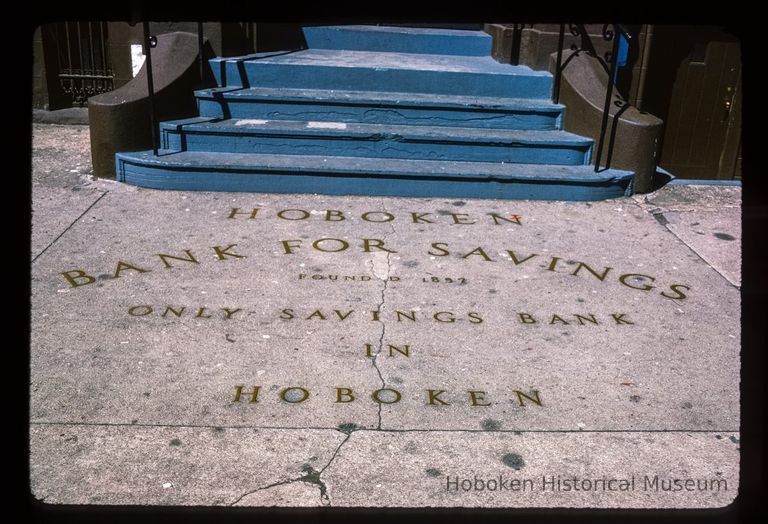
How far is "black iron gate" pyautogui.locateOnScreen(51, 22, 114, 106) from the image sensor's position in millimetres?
8594

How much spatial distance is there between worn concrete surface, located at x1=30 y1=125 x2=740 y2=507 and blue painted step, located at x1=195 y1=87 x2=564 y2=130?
1.46 meters

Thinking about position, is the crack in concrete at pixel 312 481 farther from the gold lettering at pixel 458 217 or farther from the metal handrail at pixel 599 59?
the metal handrail at pixel 599 59

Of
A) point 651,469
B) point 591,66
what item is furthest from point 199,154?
point 651,469

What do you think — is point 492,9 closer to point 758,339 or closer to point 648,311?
point 758,339

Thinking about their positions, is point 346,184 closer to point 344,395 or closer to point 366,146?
point 366,146

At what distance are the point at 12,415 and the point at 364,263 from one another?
3.69 meters

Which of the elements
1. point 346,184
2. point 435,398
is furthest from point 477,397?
point 346,184

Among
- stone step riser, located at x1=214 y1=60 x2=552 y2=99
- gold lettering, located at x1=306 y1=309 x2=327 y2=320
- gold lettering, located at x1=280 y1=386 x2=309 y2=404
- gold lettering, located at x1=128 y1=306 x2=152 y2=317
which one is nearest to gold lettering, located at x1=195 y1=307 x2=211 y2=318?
gold lettering, located at x1=128 y1=306 x2=152 y2=317

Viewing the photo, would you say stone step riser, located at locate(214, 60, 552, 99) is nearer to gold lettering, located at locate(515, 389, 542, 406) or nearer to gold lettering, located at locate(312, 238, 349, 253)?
gold lettering, located at locate(312, 238, 349, 253)

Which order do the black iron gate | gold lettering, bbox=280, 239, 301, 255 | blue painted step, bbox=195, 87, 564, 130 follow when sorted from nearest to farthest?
gold lettering, bbox=280, 239, 301, 255 < blue painted step, bbox=195, 87, 564, 130 < the black iron gate

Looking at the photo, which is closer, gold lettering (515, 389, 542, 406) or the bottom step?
gold lettering (515, 389, 542, 406)

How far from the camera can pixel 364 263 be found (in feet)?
15.6

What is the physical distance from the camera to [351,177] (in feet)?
20.1

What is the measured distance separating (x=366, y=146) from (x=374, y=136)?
0.13 m
